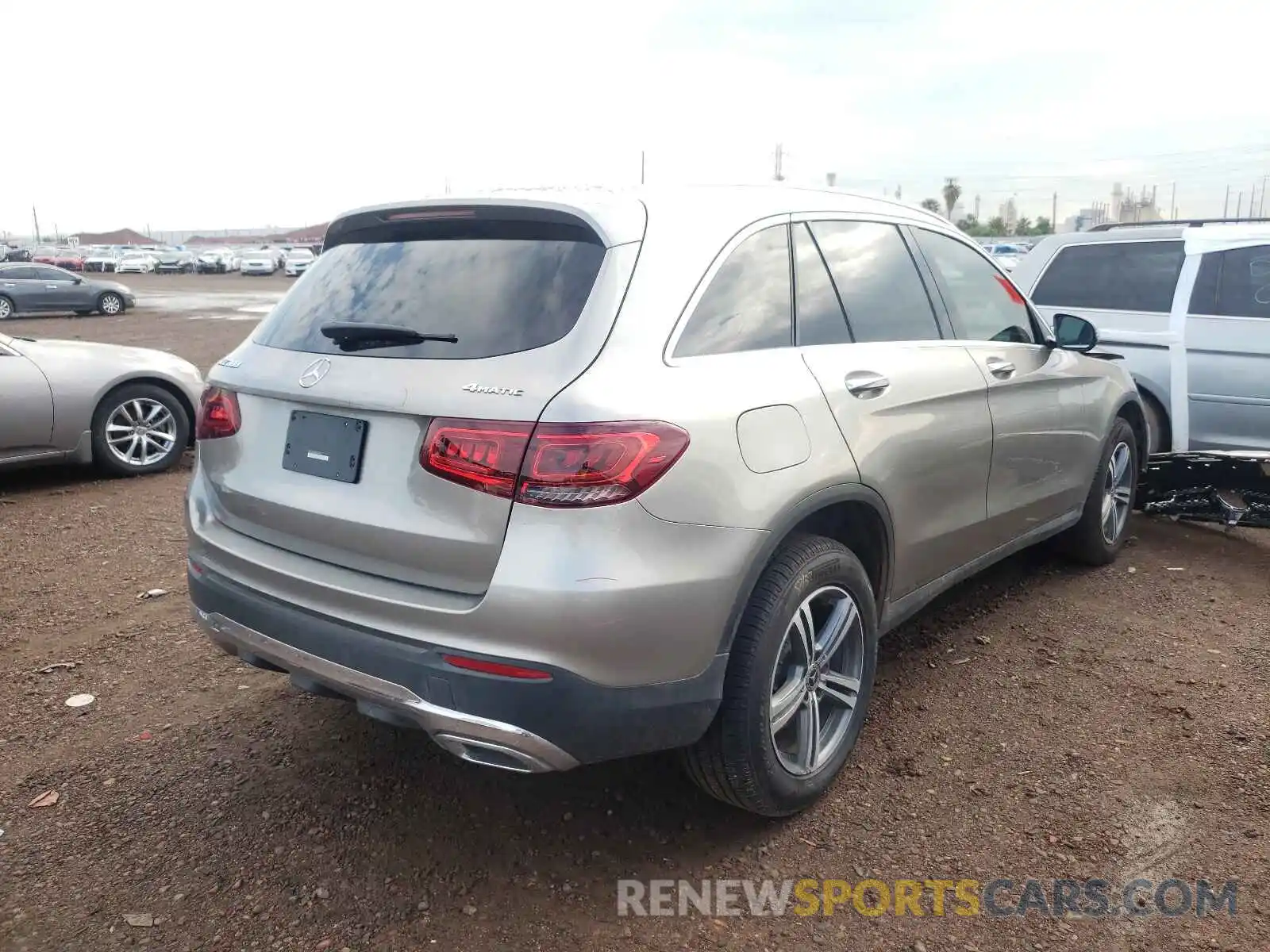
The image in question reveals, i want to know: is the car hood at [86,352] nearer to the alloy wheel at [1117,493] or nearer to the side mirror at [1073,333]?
the side mirror at [1073,333]

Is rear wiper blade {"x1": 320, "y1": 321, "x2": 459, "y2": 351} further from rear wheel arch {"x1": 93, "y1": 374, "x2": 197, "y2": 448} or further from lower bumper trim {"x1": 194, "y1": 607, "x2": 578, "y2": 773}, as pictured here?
rear wheel arch {"x1": 93, "y1": 374, "x2": 197, "y2": 448}

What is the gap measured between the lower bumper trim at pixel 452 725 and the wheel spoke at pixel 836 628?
0.91 metres

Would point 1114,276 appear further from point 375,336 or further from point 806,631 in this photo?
point 375,336

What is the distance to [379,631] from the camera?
2.43 metres

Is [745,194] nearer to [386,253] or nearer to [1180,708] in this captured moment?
[386,253]

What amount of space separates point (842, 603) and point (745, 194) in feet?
4.17

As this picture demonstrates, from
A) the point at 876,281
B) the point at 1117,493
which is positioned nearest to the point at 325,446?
the point at 876,281

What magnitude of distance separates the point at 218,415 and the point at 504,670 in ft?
4.44

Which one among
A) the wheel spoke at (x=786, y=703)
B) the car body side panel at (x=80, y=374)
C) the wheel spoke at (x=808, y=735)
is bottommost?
the wheel spoke at (x=808, y=735)

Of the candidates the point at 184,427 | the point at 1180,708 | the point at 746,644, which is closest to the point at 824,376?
the point at 746,644

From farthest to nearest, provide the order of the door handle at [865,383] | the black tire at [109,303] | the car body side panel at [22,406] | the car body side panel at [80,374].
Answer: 1. the black tire at [109,303]
2. the car body side panel at [80,374]
3. the car body side panel at [22,406]
4. the door handle at [865,383]

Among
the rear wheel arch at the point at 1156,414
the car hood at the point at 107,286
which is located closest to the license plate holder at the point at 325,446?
the rear wheel arch at the point at 1156,414

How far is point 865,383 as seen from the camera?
303cm

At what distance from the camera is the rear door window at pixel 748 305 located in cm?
262
